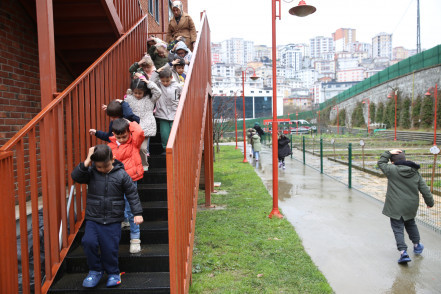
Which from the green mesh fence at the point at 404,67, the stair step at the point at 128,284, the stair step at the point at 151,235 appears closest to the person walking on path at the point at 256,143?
the stair step at the point at 151,235

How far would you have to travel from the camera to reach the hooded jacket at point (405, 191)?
4309mm

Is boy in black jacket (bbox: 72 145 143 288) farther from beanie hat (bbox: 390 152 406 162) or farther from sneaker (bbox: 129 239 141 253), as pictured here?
beanie hat (bbox: 390 152 406 162)

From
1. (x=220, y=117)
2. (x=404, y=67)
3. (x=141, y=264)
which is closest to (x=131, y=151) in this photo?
(x=141, y=264)

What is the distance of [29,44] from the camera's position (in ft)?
16.9

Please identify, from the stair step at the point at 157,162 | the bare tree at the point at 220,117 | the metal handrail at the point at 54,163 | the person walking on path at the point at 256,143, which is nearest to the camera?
the metal handrail at the point at 54,163

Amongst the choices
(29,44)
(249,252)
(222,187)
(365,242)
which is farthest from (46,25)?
(222,187)

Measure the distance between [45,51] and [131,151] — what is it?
1.35 m

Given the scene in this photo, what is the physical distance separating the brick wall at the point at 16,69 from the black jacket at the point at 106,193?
2.08 meters

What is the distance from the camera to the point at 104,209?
9.93 ft

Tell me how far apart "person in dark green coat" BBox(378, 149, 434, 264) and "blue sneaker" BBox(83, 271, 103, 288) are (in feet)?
11.4

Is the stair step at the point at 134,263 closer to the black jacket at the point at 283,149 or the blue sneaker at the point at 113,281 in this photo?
the blue sneaker at the point at 113,281

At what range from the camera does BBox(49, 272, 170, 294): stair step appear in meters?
3.04

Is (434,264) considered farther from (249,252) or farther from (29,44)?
(29,44)

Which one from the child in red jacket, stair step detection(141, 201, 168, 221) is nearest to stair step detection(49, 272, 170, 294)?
the child in red jacket
